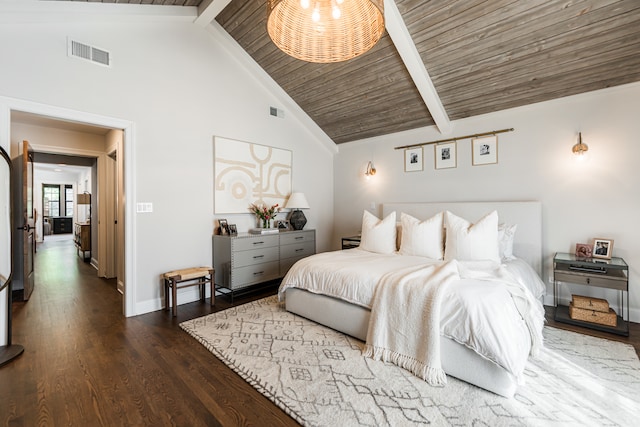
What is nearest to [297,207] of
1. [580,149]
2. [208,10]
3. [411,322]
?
[208,10]

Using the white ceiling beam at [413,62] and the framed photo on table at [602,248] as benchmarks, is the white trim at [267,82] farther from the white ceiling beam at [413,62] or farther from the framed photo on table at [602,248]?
the framed photo on table at [602,248]

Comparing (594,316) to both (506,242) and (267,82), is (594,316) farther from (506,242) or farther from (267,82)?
(267,82)

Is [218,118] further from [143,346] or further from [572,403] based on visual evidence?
[572,403]

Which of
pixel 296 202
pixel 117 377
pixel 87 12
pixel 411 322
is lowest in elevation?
pixel 117 377

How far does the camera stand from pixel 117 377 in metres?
2.04

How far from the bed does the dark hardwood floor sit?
0.91m

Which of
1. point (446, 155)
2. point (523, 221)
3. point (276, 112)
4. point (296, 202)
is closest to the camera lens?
point (523, 221)

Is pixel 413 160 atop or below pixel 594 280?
atop

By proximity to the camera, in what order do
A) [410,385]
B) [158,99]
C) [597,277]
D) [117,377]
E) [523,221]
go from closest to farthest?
[410,385]
[117,377]
[597,277]
[158,99]
[523,221]

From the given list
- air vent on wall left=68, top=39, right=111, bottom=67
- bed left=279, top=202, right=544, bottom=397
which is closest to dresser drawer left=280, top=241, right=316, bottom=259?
bed left=279, top=202, right=544, bottom=397

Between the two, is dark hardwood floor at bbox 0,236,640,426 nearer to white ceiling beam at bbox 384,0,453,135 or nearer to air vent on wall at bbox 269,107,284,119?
white ceiling beam at bbox 384,0,453,135

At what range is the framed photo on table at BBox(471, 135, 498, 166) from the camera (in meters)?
3.89

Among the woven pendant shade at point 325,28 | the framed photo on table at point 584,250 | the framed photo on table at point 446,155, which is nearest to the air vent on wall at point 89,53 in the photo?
the woven pendant shade at point 325,28

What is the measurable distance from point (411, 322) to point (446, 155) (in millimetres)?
3028
